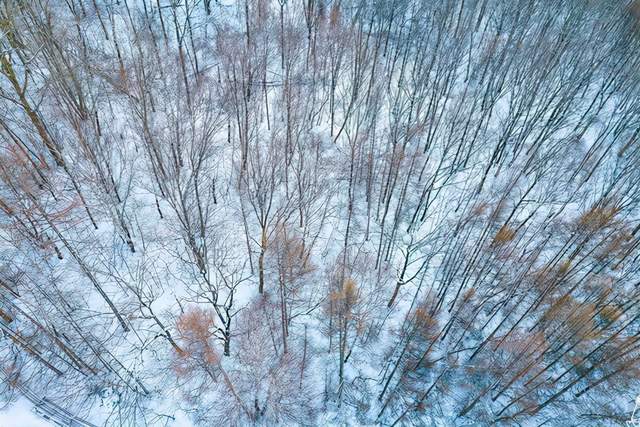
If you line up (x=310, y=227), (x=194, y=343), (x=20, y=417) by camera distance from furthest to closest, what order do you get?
(x=310, y=227) → (x=194, y=343) → (x=20, y=417)

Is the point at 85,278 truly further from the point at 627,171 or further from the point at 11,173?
the point at 627,171

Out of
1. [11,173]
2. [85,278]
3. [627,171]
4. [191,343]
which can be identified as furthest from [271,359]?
[627,171]

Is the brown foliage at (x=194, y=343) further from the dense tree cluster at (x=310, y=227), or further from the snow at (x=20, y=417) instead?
the snow at (x=20, y=417)

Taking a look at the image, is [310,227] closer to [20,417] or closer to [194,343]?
[194,343]

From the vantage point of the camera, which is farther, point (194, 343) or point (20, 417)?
point (194, 343)

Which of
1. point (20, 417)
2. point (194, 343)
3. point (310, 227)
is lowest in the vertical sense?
point (20, 417)

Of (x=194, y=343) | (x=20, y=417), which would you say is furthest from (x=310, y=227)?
(x=20, y=417)

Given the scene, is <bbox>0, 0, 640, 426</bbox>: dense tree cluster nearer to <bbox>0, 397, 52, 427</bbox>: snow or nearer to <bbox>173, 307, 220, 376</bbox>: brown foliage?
<bbox>173, 307, 220, 376</bbox>: brown foliage

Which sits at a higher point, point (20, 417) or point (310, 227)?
point (310, 227)

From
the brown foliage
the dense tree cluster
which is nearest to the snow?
the dense tree cluster
